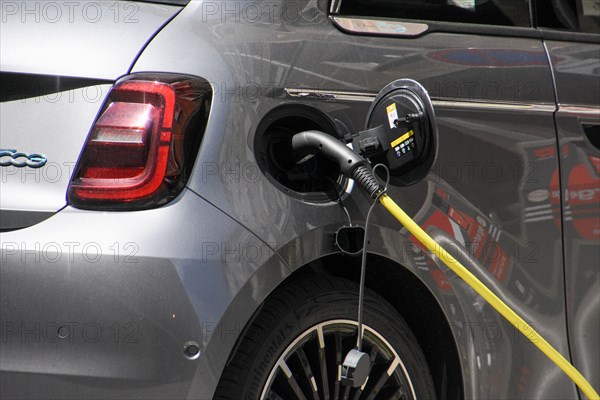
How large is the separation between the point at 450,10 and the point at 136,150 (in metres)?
1.14

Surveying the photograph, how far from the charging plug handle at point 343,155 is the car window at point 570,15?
95 centimetres

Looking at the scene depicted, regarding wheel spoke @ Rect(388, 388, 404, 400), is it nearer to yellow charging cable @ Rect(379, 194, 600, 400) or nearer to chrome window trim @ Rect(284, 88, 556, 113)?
yellow charging cable @ Rect(379, 194, 600, 400)

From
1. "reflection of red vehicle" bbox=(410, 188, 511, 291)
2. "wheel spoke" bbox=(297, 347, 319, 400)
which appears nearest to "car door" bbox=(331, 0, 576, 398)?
"reflection of red vehicle" bbox=(410, 188, 511, 291)

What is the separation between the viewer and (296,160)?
255 cm

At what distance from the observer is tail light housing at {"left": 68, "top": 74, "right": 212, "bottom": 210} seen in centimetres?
227

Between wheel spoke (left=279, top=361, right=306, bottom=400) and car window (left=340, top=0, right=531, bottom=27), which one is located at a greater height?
car window (left=340, top=0, right=531, bottom=27)

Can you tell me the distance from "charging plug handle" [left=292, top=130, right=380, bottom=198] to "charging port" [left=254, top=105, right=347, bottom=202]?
2.8 inches

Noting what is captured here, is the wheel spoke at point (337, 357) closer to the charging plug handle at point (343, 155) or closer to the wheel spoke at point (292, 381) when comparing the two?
the wheel spoke at point (292, 381)

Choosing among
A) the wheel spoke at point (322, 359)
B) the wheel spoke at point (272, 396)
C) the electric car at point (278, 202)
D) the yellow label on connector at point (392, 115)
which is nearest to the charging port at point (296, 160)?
the electric car at point (278, 202)

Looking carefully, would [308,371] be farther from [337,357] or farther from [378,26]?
[378,26]

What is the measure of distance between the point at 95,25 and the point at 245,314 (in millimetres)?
815

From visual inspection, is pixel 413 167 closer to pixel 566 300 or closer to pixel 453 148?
pixel 453 148

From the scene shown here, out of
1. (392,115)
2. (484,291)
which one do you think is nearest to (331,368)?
(484,291)

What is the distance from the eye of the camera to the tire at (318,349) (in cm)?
246
